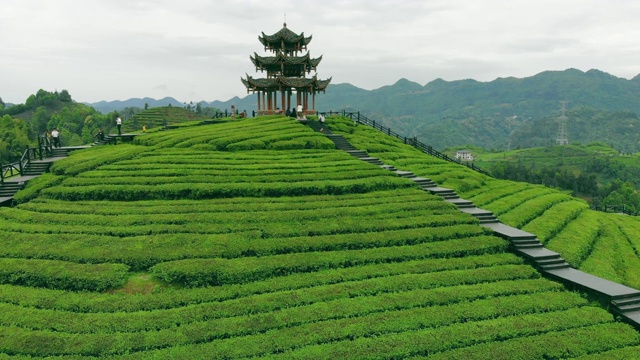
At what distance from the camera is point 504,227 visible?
1964 cm

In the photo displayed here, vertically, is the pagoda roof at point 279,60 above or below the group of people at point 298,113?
above

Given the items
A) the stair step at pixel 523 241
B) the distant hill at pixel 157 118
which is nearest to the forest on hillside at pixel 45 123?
the distant hill at pixel 157 118

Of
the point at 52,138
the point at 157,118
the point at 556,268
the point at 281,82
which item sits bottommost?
the point at 556,268

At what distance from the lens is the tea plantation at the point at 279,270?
1102cm

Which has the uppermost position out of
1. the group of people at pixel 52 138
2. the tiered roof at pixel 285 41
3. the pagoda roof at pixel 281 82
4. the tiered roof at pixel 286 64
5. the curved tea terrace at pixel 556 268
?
the tiered roof at pixel 285 41

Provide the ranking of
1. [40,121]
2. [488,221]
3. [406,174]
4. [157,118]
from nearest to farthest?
[488,221] → [406,174] → [157,118] → [40,121]

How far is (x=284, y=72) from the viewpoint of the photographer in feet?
157

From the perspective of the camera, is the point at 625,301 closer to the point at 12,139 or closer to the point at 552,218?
the point at 552,218

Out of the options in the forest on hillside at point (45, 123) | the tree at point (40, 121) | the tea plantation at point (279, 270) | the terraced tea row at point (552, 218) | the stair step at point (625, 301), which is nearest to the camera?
the tea plantation at point (279, 270)

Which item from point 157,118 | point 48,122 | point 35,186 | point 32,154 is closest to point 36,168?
point 35,186

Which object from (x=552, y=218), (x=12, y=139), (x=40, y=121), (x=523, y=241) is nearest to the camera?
(x=523, y=241)

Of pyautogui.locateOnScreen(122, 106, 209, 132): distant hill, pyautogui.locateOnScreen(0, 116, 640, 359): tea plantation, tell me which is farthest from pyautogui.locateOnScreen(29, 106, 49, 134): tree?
pyautogui.locateOnScreen(0, 116, 640, 359): tea plantation

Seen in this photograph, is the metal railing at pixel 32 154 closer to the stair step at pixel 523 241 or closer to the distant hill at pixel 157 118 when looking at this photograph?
the stair step at pixel 523 241

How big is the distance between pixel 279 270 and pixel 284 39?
38623 millimetres
